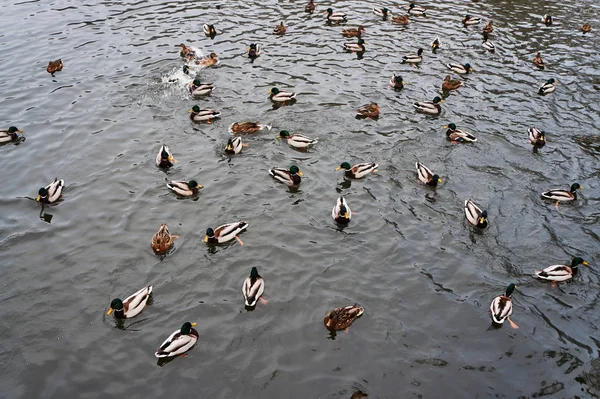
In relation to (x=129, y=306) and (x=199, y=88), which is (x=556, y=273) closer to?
(x=129, y=306)

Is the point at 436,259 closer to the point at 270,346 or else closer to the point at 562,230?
the point at 562,230

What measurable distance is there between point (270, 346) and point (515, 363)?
5272 millimetres

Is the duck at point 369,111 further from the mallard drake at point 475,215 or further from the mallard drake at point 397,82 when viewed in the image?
the mallard drake at point 475,215

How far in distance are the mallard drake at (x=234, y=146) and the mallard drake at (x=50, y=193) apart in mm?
5326

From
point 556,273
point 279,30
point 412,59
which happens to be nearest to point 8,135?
point 279,30

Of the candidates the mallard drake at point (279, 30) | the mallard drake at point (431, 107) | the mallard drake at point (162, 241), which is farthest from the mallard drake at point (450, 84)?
the mallard drake at point (162, 241)

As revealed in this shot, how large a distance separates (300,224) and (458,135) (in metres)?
7.03

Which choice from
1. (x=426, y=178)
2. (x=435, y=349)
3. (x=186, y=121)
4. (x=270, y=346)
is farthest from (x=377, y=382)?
(x=186, y=121)

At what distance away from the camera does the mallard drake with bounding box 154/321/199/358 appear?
1038cm

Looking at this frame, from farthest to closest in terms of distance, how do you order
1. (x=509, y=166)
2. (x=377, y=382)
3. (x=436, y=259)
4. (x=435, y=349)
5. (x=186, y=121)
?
(x=186, y=121) → (x=509, y=166) → (x=436, y=259) → (x=435, y=349) → (x=377, y=382)

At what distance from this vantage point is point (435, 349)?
10648 millimetres

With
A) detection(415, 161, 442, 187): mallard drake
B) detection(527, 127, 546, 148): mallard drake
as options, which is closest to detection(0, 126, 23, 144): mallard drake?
detection(415, 161, 442, 187): mallard drake

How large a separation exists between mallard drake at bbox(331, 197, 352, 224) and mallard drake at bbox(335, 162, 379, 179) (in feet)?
5.19

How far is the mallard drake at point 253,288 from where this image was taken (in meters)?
11.6
